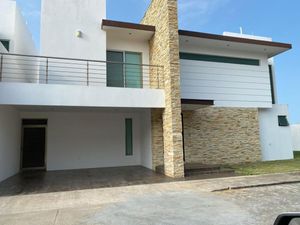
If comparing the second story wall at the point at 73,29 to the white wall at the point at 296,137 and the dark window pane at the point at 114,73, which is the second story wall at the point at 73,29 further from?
the white wall at the point at 296,137

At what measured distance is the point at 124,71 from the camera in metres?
12.0

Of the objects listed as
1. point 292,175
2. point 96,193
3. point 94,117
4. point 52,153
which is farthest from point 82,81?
point 292,175

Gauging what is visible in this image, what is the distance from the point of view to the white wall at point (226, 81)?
12711 millimetres

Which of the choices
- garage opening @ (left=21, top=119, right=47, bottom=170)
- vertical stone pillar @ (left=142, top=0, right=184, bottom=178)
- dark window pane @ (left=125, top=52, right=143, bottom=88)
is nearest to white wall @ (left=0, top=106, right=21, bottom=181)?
garage opening @ (left=21, top=119, right=47, bottom=170)

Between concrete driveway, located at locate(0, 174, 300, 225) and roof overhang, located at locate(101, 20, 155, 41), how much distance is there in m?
6.97

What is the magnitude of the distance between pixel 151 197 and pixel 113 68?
6965 millimetres

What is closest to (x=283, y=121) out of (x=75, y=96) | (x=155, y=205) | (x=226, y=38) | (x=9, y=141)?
(x=226, y=38)

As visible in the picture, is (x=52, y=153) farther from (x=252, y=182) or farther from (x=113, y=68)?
(x=252, y=182)

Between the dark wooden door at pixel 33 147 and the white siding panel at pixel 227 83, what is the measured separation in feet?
24.4

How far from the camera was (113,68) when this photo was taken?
469 inches

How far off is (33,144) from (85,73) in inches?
185

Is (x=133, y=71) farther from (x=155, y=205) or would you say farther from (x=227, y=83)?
(x=155, y=205)

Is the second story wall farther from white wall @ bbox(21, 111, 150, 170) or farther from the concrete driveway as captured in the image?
the concrete driveway

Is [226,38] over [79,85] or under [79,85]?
over
